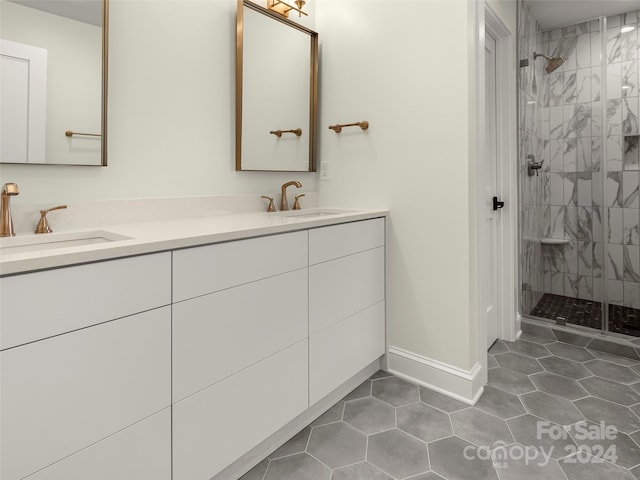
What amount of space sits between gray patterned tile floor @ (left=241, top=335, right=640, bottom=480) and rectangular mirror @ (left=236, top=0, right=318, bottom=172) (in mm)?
1327

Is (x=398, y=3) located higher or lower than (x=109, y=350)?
higher

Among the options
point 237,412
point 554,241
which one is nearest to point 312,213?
point 237,412

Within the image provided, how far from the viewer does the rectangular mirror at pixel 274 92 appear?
1921 millimetres

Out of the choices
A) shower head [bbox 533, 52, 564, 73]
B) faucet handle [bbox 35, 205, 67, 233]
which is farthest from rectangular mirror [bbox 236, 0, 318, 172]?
shower head [bbox 533, 52, 564, 73]

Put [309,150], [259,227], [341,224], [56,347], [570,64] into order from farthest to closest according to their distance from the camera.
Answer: [570,64] → [309,150] → [341,224] → [259,227] → [56,347]

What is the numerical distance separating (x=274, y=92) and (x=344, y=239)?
3.11 ft

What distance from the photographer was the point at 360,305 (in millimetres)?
1907

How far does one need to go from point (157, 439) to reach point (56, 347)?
40 cm

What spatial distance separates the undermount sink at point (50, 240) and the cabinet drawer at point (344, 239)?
2.40 feet

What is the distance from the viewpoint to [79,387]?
0.89 metres

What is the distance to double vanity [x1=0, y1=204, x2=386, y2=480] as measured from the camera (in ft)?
2.71

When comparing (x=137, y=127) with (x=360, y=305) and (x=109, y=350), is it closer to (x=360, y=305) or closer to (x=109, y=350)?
(x=109, y=350)

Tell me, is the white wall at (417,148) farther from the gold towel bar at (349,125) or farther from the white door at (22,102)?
the white door at (22,102)

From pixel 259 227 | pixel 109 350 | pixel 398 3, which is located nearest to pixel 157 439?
pixel 109 350
